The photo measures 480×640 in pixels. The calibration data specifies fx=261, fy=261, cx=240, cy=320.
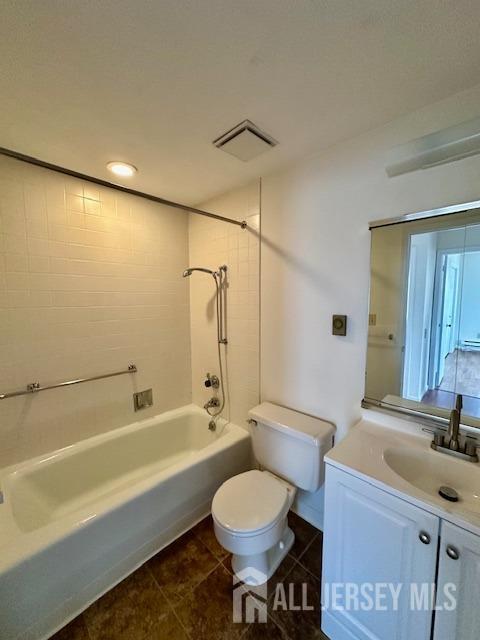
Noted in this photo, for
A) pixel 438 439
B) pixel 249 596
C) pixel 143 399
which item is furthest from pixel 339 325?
pixel 143 399

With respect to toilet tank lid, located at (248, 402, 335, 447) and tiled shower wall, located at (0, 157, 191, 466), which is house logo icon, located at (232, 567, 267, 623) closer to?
toilet tank lid, located at (248, 402, 335, 447)

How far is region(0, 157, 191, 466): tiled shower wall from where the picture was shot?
161cm

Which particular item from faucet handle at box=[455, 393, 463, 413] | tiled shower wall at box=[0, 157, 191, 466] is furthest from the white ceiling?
faucet handle at box=[455, 393, 463, 413]

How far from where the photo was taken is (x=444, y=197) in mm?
1157

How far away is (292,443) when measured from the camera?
1.56 meters

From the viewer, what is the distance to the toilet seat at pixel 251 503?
1268 mm

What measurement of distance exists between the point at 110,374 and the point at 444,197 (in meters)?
2.32

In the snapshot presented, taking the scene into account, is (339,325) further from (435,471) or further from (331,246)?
(435,471)

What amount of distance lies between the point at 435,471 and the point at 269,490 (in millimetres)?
827

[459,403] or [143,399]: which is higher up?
[459,403]

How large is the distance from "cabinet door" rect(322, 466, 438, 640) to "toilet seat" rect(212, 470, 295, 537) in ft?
0.95

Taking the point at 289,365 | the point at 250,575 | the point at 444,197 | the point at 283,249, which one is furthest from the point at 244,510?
the point at 444,197

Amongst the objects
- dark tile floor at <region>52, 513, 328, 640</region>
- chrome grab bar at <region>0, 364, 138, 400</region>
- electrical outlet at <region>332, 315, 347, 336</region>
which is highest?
electrical outlet at <region>332, 315, 347, 336</region>

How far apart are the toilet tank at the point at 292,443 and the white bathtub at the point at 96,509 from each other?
336 mm
